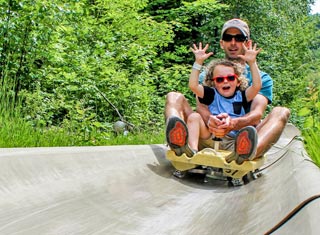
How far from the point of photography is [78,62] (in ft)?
19.4

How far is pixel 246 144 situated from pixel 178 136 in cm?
39

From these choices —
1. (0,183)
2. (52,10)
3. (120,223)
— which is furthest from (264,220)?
(52,10)

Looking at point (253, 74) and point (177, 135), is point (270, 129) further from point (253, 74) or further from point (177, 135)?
point (177, 135)

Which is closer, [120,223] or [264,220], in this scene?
[264,220]

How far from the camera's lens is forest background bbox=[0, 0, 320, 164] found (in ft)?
11.8

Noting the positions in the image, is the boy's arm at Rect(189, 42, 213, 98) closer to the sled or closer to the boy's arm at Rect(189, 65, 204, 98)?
the boy's arm at Rect(189, 65, 204, 98)

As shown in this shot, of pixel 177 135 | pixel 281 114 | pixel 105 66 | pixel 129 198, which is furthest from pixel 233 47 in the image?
pixel 105 66

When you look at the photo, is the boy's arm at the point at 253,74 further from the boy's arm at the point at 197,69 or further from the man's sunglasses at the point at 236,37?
the man's sunglasses at the point at 236,37

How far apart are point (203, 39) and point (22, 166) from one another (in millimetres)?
10821

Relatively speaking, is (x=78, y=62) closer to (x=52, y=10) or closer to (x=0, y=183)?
(x=52, y=10)

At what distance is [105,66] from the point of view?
6.32 meters

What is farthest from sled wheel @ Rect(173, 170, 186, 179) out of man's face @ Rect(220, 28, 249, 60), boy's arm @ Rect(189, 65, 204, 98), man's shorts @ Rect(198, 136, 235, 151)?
man's face @ Rect(220, 28, 249, 60)

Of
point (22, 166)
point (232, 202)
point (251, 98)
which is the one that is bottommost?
point (232, 202)

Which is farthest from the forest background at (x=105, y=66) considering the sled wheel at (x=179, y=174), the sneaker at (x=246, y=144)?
the sled wheel at (x=179, y=174)
